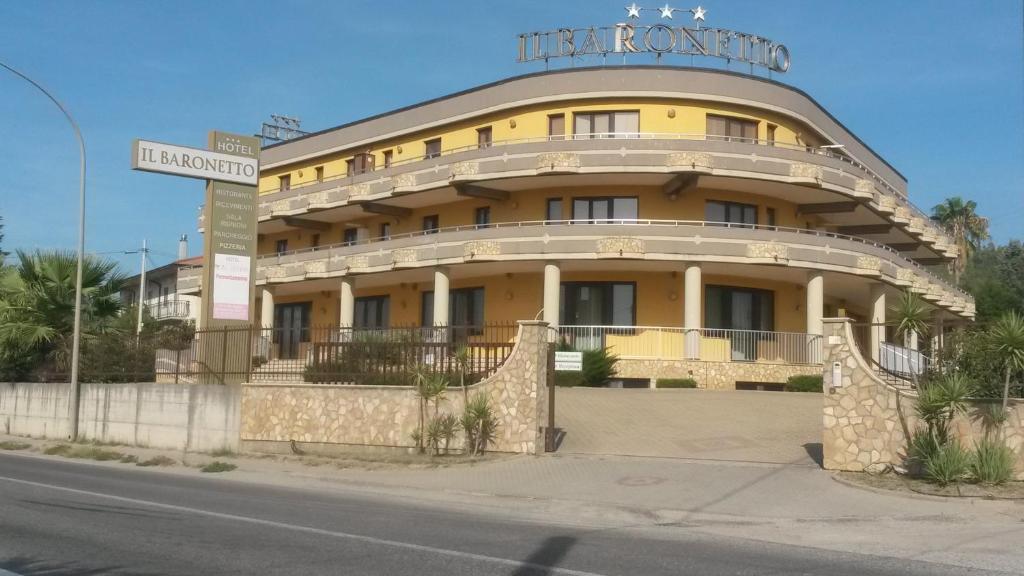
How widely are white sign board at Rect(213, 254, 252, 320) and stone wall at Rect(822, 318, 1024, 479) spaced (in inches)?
574

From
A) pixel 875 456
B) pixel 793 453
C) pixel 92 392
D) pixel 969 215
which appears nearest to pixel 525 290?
pixel 92 392

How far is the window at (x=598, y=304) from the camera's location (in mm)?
35906

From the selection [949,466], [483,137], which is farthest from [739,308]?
[949,466]

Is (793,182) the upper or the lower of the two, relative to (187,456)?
upper

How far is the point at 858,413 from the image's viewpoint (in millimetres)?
15633

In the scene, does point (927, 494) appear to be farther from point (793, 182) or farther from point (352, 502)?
point (793, 182)

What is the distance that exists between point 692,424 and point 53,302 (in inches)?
761

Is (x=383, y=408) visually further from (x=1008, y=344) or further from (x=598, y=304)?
(x=598, y=304)

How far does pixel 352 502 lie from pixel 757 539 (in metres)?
6.21

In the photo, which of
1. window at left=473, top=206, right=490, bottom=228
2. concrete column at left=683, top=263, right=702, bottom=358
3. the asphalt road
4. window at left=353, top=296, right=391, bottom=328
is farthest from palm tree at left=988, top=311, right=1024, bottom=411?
window at left=353, top=296, right=391, bottom=328

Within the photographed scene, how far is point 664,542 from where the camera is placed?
10805 mm

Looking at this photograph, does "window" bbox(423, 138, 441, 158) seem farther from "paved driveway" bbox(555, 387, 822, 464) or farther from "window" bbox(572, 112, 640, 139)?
"paved driveway" bbox(555, 387, 822, 464)

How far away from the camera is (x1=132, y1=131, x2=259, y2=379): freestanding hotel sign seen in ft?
78.2

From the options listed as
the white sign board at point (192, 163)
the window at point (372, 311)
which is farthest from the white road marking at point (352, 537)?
the window at point (372, 311)
